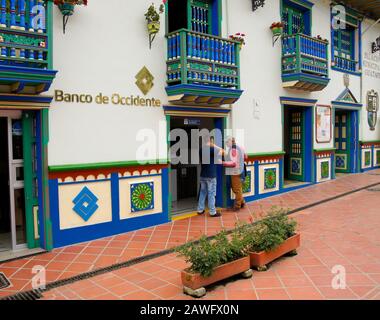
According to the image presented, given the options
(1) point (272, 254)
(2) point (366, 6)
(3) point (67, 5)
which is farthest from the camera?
(2) point (366, 6)

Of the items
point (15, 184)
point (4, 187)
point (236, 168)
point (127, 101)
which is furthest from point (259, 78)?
point (4, 187)

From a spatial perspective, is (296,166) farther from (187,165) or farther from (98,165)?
(98,165)

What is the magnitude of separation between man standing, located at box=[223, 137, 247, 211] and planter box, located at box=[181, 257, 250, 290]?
398cm

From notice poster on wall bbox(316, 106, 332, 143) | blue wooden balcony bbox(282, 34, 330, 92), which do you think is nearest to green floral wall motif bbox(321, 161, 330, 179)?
notice poster on wall bbox(316, 106, 332, 143)

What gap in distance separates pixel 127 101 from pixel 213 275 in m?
4.01

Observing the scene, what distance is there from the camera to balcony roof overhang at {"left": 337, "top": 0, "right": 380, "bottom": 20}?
13.4 meters

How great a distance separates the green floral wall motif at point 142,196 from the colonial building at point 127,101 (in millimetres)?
21

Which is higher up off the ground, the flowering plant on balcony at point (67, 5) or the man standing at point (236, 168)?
the flowering plant on balcony at point (67, 5)

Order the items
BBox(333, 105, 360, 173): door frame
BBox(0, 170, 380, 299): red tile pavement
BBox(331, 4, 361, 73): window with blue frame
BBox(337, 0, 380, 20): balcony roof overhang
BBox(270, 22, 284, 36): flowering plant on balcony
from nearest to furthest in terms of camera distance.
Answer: BBox(0, 170, 380, 299): red tile pavement
BBox(270, 22, 284, 36): flowering plant on balcony
BBox(331, 4, 361, 73): window with blue frame
BBox(337, 0, 380, 20): balcony roof overhang
BBox(333, 105, 360, 173): door frame

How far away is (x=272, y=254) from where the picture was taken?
508cm

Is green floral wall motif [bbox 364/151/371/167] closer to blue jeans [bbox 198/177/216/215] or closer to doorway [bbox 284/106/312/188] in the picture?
doorway [bbox 284/106/312/188]

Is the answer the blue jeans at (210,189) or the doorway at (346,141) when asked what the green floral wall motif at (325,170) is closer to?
the doorway at (346,141)

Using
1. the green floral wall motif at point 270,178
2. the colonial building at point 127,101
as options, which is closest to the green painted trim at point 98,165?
the colonial building at point 127,101

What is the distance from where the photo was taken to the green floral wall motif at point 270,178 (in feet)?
33.5
